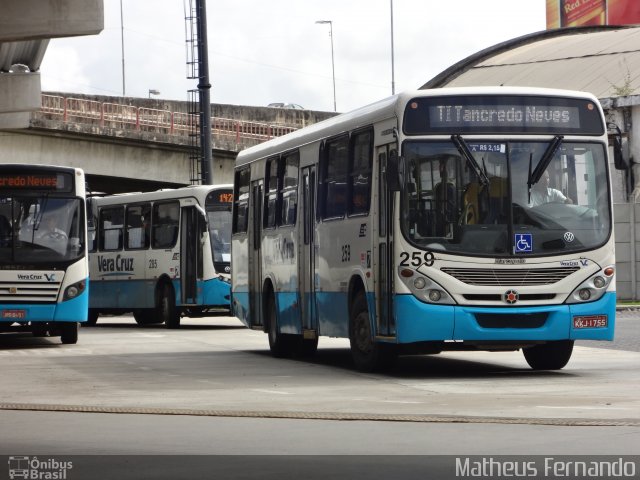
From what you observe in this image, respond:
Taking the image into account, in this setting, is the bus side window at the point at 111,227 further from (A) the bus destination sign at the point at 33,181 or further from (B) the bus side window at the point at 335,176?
(B) the bus side window at the point at 335,176

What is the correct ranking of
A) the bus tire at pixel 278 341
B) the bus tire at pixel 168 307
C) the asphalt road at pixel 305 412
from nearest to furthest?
1. the asphalt road at pixel 305 412
2. the bus tire at pixel 278 341
3. the bus tire at pixel 168 307

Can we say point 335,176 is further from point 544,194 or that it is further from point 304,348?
point 304,348

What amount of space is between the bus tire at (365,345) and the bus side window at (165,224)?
1801 cm

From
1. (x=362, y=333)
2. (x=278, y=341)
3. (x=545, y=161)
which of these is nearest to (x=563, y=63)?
(x=278, y=341)

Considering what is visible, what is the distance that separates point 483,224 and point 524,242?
1.61ft

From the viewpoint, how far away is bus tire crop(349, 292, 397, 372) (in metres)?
18.8

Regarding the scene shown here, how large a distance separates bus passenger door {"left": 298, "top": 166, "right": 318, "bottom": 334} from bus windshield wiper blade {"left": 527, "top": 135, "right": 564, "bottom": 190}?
156 inches

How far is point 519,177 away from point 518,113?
0.81 metres

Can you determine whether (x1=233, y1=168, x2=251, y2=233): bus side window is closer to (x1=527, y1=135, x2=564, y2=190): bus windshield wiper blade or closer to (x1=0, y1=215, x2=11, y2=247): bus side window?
(x1=0, y1=215, x2=11, y2=247): bus side window

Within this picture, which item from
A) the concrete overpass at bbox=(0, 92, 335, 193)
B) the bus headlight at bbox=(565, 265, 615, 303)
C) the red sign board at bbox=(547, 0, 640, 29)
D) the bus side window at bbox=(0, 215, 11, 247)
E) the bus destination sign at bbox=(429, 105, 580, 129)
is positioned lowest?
the bus headlight at bbox=(565, 265, 615, 303)

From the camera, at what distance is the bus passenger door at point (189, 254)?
36406 millimetres

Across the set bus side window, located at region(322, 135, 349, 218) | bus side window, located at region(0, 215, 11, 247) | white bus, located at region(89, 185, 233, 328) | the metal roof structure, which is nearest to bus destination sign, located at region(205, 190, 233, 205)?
white bus, located at region(89, 185, 233, 328)

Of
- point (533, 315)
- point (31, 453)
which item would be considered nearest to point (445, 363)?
point (533, 315)

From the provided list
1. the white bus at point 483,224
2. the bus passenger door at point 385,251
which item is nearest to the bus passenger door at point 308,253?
the white bus at point 483,224
